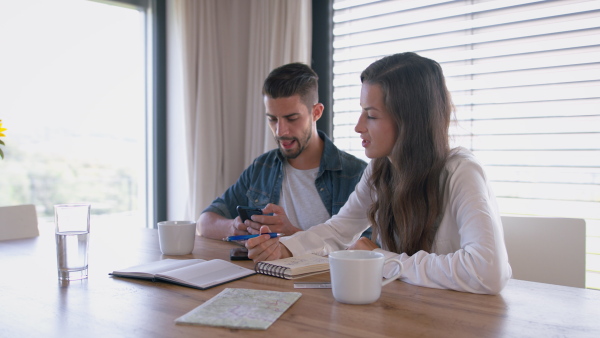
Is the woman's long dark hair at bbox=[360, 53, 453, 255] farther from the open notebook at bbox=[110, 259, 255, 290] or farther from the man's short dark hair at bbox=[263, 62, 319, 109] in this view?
the man's short dark hair at bbox=[263, 62, 319, 109]

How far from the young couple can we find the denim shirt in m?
0.47

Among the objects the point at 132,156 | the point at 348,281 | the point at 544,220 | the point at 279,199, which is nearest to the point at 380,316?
the point at 348,281

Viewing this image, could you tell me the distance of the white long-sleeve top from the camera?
1.18 metres

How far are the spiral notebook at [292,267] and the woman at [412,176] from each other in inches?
4.0

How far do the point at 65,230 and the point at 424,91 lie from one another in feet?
3.35

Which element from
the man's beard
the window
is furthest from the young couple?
the window

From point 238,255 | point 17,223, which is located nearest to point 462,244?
point 238,255

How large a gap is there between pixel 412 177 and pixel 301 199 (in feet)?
2.65

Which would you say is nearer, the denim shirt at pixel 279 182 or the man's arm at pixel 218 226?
the man's arm at pixel 218 226

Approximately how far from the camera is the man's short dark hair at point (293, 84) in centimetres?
219

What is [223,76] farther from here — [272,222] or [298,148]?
[272,222]

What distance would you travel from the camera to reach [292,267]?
1.29 meters

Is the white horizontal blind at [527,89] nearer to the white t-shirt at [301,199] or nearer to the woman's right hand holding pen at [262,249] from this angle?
the white t-shirt at [301,199]

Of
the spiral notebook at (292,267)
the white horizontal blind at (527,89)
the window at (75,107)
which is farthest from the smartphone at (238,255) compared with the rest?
the window at (75,107)
